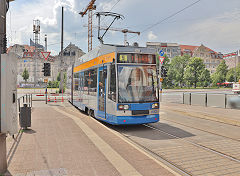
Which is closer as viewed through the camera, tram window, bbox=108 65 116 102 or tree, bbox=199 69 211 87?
tram window, bbox=108 65 116 102

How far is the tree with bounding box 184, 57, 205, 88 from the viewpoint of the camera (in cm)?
6644

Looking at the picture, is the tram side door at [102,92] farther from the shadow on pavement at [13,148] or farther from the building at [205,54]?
the building at [205,54]

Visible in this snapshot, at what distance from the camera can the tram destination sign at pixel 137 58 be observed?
8.53 meters

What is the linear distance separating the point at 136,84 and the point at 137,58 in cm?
106

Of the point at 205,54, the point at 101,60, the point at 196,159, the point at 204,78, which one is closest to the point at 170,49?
the point at 205,54

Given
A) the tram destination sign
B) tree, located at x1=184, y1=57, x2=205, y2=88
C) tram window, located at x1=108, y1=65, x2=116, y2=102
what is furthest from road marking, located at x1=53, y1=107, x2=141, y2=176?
tree, located at x1=184, y1=57, x2=205, y2=88

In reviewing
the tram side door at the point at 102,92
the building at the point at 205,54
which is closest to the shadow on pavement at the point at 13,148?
the tram side door at the point at 102,92

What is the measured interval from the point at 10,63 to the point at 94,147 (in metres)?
3.22

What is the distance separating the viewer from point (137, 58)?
28.6 feet

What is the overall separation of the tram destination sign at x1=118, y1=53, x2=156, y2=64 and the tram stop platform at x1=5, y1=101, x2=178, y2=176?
9.24 feet

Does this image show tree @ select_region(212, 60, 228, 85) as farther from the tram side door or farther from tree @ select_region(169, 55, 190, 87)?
the tram side door

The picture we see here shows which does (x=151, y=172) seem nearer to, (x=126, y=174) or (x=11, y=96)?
(x=126, y=174)

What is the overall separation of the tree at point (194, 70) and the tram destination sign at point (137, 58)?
61.0 m

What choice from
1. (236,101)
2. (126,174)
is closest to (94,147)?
(126,174)
